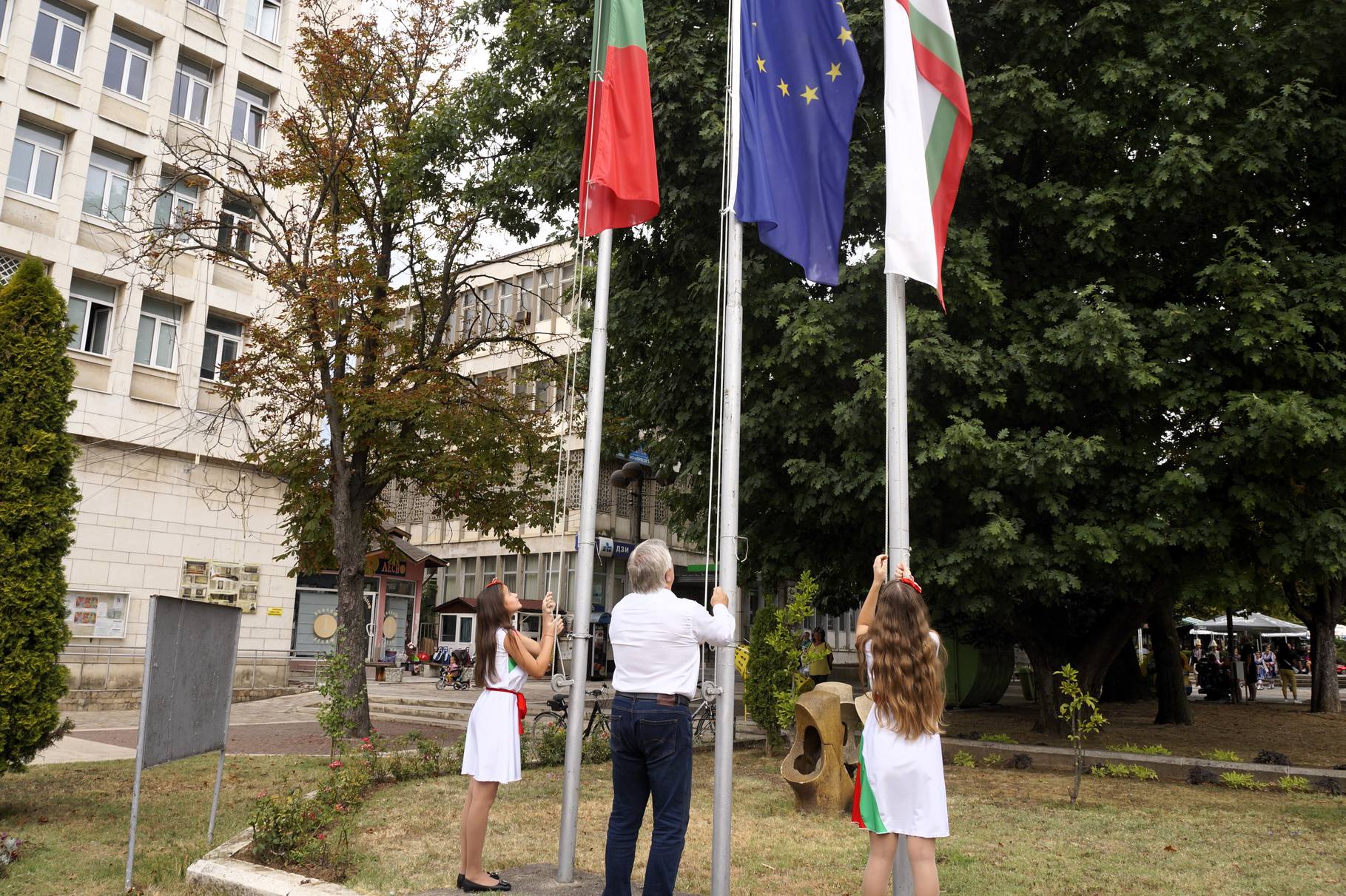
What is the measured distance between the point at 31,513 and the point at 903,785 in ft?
26.1

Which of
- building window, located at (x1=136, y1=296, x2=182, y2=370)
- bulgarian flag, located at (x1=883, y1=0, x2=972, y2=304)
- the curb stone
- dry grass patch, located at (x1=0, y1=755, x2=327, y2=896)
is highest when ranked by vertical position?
building window, located at (x1=136, y1=296, x2=182, y2=370)

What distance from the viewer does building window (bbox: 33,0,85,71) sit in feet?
78.9

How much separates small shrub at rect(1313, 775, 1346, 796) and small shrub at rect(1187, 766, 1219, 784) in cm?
101

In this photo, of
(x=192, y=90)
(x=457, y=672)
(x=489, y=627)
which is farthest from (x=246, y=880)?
(x=192, y=90)

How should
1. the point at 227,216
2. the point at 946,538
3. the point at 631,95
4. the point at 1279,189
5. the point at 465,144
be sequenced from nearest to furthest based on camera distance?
1. the point at 631,95
2. the point at 1279,189
3. the point at 946,538
4. the point at 465,144
5. the point at 227,216

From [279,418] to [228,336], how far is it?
35.7 feet

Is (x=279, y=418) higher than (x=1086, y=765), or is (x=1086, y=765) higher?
(x=279, y=418)

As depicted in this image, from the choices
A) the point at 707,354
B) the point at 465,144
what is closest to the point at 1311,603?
the point at 707,354

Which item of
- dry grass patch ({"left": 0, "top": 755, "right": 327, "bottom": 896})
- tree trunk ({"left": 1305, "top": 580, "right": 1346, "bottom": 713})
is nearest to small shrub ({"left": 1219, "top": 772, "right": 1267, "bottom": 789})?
dry grass patch ({"left": 0, "top": 755, "right": 327, "bottom": 896})

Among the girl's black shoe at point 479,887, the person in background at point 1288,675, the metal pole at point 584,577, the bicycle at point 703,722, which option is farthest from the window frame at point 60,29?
the person in background at point 1288,675

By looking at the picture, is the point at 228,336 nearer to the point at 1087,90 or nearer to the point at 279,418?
the point at 279,418

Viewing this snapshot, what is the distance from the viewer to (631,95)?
24.4ft

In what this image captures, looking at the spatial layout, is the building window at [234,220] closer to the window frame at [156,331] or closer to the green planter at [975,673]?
the window frame at [156,331]

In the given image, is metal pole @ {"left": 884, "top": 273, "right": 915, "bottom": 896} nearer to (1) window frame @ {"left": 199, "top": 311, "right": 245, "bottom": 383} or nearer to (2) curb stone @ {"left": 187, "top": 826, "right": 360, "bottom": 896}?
(2) curb stone @ {"left": 187, "top": 826, "right": 360, "bottom": 896}
